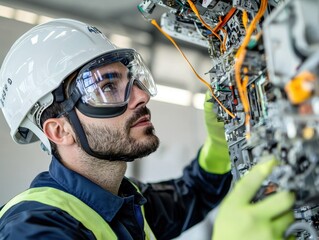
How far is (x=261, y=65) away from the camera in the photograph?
1.14 m

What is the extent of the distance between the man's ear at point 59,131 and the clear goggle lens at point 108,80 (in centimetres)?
19

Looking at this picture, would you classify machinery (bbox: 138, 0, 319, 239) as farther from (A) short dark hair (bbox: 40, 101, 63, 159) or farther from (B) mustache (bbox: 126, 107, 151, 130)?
(A) short dark hair (bbox: 40, 101, 63, 159)

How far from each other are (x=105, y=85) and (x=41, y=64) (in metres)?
0.36

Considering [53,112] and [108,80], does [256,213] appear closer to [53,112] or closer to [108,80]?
[108,80]

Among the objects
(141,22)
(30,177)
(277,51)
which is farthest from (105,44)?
(141,22)

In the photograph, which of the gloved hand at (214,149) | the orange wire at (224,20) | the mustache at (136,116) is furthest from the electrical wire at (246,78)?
the gloved hand at (214,149)

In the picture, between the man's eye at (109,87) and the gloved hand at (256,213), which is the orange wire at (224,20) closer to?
the man's eye at (109,87)

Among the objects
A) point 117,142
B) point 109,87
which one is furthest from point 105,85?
point 117,142

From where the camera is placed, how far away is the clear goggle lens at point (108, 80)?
1.78 meters

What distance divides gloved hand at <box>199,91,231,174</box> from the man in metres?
0.40

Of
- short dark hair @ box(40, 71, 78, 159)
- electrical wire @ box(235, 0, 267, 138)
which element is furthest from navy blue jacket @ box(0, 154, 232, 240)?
electrical wire @ box(235, 0, 267, 138)

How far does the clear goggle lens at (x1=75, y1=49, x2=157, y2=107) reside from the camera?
1.78 m

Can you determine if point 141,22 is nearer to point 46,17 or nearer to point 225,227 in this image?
point 46,17

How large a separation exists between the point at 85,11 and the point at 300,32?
9.55 ft
